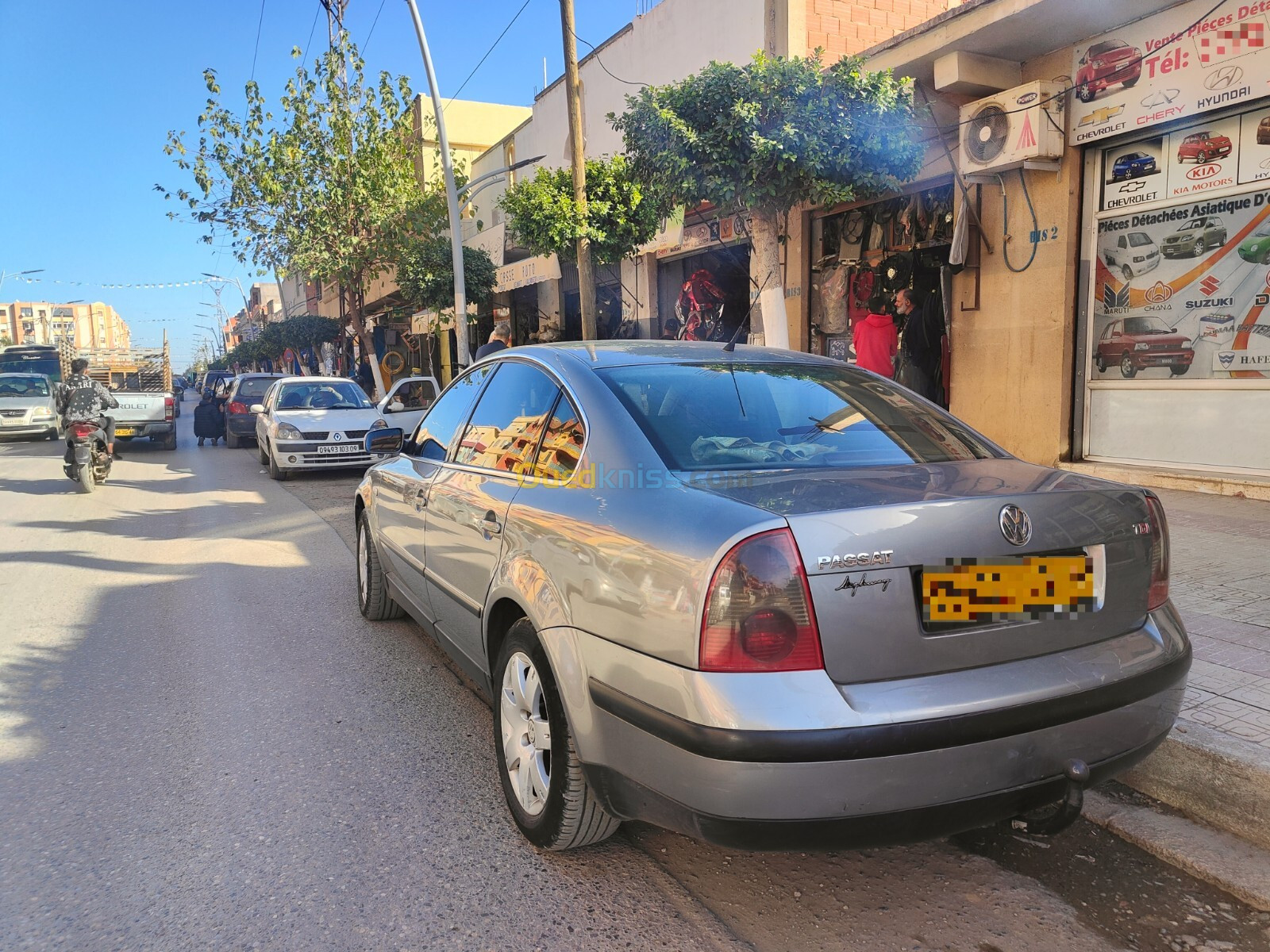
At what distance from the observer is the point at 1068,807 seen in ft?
7.38

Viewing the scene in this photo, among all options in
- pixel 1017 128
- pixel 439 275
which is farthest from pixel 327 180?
pixel 1017 128

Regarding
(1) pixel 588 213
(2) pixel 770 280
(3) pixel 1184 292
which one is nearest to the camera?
(2) pixel 770 280

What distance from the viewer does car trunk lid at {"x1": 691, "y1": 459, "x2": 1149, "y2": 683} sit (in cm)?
201

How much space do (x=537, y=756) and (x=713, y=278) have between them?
12884 millimetres

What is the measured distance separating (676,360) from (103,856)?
8.13 feet

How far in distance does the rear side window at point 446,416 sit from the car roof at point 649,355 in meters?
0.47

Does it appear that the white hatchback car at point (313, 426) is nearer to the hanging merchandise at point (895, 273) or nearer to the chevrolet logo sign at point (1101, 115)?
the hanging merchandise at point (895, 273)

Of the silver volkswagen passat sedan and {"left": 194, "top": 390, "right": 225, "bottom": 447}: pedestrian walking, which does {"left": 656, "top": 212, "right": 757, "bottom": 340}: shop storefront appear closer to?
{"left": 194, "top": 390, "right": 225, "bottom": 447}: pedestrian walking

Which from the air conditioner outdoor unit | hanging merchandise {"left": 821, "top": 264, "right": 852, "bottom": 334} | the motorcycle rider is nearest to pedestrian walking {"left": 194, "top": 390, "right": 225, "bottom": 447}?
the motorcycle rider

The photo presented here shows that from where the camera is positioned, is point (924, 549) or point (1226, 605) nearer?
point (924, 549)

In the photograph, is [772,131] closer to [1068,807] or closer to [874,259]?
[874,259]

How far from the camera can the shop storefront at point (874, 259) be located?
10.2m

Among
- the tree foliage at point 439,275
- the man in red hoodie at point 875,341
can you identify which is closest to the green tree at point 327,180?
the tree foliage at point 439,275

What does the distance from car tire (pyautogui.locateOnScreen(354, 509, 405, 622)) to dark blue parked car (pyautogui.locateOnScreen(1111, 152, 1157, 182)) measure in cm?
776
